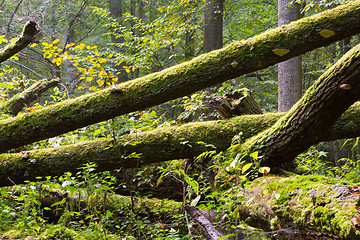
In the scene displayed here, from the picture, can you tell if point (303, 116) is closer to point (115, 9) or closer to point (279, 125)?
point (279, 125)

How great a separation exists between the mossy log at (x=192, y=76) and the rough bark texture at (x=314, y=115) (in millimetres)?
782

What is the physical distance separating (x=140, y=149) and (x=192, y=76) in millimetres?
A: 1438

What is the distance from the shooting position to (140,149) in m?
4.16

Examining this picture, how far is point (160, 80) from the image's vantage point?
11.8ft

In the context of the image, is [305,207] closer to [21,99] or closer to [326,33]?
[326,33]

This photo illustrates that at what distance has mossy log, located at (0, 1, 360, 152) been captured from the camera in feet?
10.5

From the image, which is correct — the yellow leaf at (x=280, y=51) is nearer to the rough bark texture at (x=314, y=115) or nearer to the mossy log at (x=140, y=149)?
the rough bark texture at (x=314, y=115)

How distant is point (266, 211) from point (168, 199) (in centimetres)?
255

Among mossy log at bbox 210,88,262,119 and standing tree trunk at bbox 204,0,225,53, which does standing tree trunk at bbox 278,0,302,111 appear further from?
standing tree trunk at bbox 204,0,225,53

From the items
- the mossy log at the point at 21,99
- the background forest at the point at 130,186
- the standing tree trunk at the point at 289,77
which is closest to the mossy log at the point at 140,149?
the background forest at the point at 130,186

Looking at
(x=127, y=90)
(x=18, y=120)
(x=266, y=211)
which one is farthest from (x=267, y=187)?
(x=18, y=120)

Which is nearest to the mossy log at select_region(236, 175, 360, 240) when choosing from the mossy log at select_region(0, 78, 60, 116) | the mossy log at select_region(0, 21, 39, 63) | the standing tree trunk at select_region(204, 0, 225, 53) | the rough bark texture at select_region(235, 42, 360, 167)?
the rough bark texture at select_region(235, 42, 360, 167)

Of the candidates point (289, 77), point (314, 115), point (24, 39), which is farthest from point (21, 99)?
point (314, 115)

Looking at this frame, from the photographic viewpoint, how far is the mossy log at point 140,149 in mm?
4078
